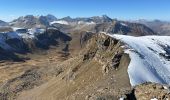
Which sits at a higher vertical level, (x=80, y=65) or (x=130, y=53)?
(x=130, y=53)

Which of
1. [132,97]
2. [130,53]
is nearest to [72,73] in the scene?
[130,53]

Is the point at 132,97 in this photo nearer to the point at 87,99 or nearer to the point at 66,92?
the point at 87,99

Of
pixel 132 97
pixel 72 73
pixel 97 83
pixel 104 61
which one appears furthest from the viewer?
pixel 72 73

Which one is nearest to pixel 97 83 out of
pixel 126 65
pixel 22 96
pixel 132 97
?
pixel 126 65

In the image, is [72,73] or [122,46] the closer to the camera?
[122,46]

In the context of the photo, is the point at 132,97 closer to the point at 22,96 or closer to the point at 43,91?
the point at 43,91

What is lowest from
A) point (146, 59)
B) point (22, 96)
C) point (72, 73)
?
point (22, 96)

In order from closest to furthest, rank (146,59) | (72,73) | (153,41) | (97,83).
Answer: (97,83) < (146,59) < (72,73) < (153,41)
